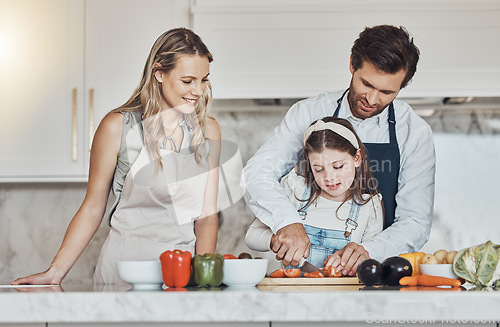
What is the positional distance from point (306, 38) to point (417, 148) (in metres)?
0.61

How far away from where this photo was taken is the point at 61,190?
278 cm

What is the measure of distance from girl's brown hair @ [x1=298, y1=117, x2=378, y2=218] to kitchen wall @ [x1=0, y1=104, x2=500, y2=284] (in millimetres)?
674

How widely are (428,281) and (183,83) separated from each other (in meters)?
1.07

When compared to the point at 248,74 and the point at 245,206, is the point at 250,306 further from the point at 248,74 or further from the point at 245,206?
the point at 245,206

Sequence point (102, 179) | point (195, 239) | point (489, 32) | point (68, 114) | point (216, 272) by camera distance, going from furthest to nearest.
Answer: point (68, 114) < point (489, 32) < point (195, 239) < point (102, 179) < point (216, 272)

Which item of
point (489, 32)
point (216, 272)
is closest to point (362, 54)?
point (489, 32)

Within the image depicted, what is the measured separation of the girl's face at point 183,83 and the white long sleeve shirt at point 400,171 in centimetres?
31

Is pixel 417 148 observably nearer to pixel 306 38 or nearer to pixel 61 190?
pixel 306 38

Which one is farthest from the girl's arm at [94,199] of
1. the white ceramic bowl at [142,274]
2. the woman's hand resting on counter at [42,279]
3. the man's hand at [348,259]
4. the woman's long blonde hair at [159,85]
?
the man's hand at [348,259]

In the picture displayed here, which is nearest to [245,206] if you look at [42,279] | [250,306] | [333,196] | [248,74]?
[248,74]

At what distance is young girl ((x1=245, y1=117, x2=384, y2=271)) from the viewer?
190 cm

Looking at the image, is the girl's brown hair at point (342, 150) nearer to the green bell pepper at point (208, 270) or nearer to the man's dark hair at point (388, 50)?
the man's dark hair at point (388, 50)

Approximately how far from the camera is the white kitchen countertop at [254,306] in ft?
3.32

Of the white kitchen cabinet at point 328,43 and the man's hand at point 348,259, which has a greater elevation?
the white kitchen cabinet at point 328,43
